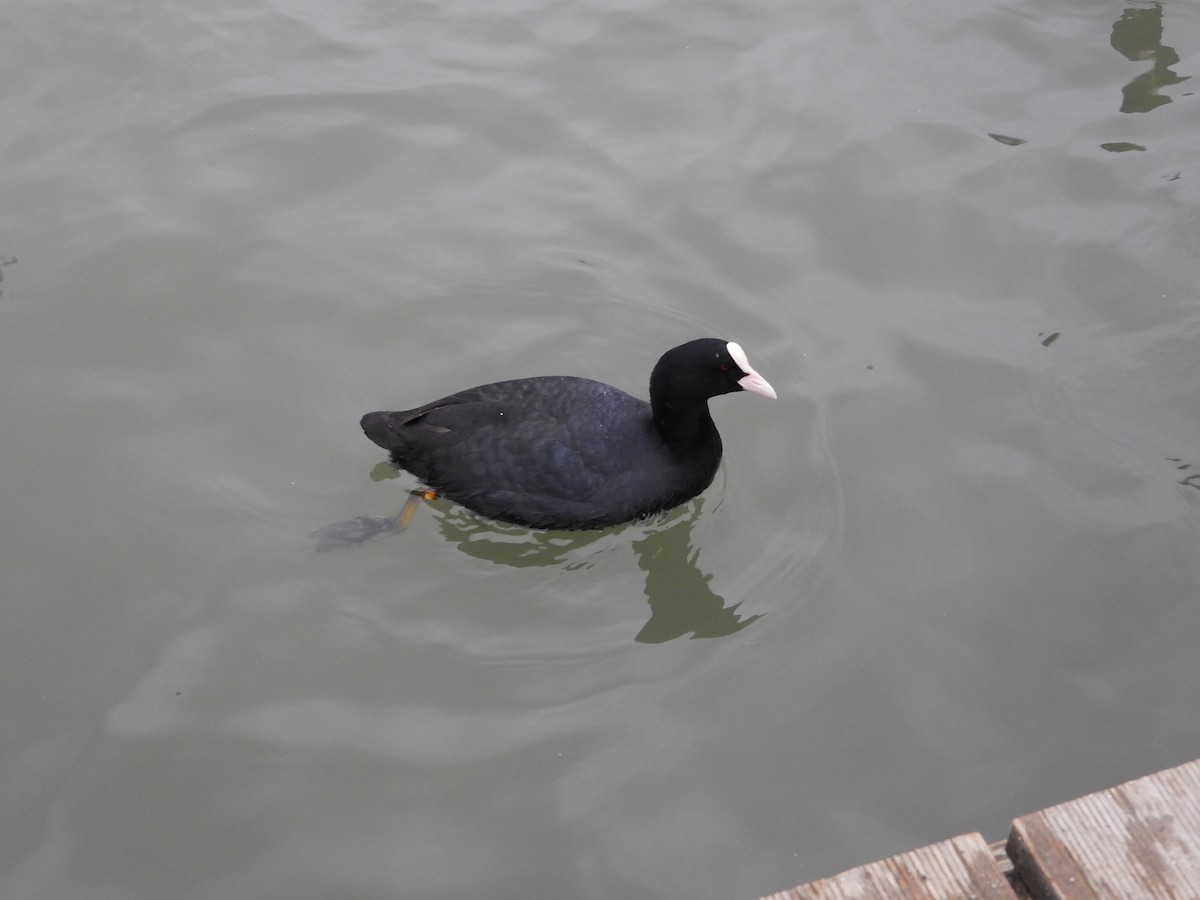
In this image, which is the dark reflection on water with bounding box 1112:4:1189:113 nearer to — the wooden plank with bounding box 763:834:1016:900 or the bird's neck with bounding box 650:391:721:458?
the bird's neck with bounding box 650:391:721:458

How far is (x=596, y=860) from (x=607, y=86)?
4.71 meters

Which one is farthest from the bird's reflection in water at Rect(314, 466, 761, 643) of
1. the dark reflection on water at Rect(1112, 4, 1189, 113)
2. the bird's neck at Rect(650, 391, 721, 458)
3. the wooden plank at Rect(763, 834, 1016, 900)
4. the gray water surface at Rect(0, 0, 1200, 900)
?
the dark reflection on water at Rect(1112, 4, 1189, 113)

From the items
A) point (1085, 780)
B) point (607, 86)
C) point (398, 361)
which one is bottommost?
point (1085, 780)

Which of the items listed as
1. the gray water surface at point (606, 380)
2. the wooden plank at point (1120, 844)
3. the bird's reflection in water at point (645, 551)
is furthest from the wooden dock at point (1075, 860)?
the bird's reflection in water at point (645, 551)

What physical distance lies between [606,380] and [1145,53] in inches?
165

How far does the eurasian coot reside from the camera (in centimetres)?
471

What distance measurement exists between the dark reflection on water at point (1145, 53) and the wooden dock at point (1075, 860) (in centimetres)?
509

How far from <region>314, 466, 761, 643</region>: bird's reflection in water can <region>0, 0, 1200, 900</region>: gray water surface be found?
0.02 metres

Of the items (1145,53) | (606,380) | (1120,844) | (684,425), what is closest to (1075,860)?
(1120,844)

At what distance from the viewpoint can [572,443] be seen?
15.5 ft

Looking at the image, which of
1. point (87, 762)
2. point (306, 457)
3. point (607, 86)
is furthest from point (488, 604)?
point (607, 86)

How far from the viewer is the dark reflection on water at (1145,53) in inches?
275

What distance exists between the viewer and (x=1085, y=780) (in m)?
4.14

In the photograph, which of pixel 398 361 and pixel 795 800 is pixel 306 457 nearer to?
pixel 398 361
